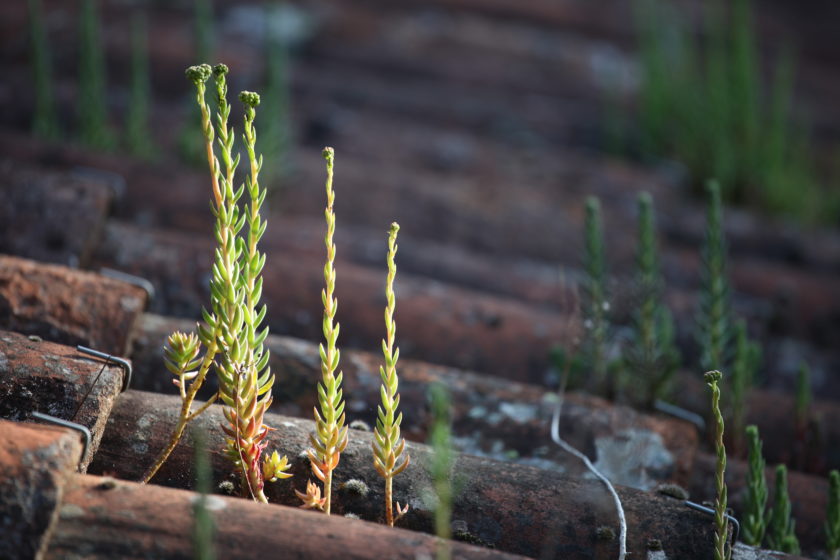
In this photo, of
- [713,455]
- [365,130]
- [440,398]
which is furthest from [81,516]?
[365,130]

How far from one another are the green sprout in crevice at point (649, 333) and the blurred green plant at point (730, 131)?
1.22 metres

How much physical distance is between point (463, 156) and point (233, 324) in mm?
2249

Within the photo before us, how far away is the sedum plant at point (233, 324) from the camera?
1199 millimetres

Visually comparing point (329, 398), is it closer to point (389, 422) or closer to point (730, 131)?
point (389, 422)

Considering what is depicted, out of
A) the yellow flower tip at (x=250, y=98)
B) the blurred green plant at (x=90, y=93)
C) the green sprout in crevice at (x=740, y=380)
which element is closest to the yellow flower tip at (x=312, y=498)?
the yellow flower tip at (x=250, y=98)

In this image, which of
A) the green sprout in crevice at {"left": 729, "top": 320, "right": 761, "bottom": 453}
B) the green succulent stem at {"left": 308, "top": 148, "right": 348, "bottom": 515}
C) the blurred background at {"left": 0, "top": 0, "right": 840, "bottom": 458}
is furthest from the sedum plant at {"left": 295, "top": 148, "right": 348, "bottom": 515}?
the green sprout in crevice at {"left": 729, "top": 320, "right": 761, "bottom": 453}

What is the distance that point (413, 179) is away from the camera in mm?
3014

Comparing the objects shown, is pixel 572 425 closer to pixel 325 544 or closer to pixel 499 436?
pixel 499 436

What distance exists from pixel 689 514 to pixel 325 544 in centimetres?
63

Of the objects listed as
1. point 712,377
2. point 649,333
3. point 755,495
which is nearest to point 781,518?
point 755,495

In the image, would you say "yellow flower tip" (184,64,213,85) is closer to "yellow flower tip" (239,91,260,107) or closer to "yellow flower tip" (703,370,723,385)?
"yellow flower tip" (239,91,260,107)

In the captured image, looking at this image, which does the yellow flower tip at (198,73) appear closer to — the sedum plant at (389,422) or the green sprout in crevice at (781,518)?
the sedum plant at (389,422)

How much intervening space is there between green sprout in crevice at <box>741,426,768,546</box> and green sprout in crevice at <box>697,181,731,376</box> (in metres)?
0.56

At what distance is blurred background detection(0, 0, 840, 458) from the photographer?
2.16 metres
